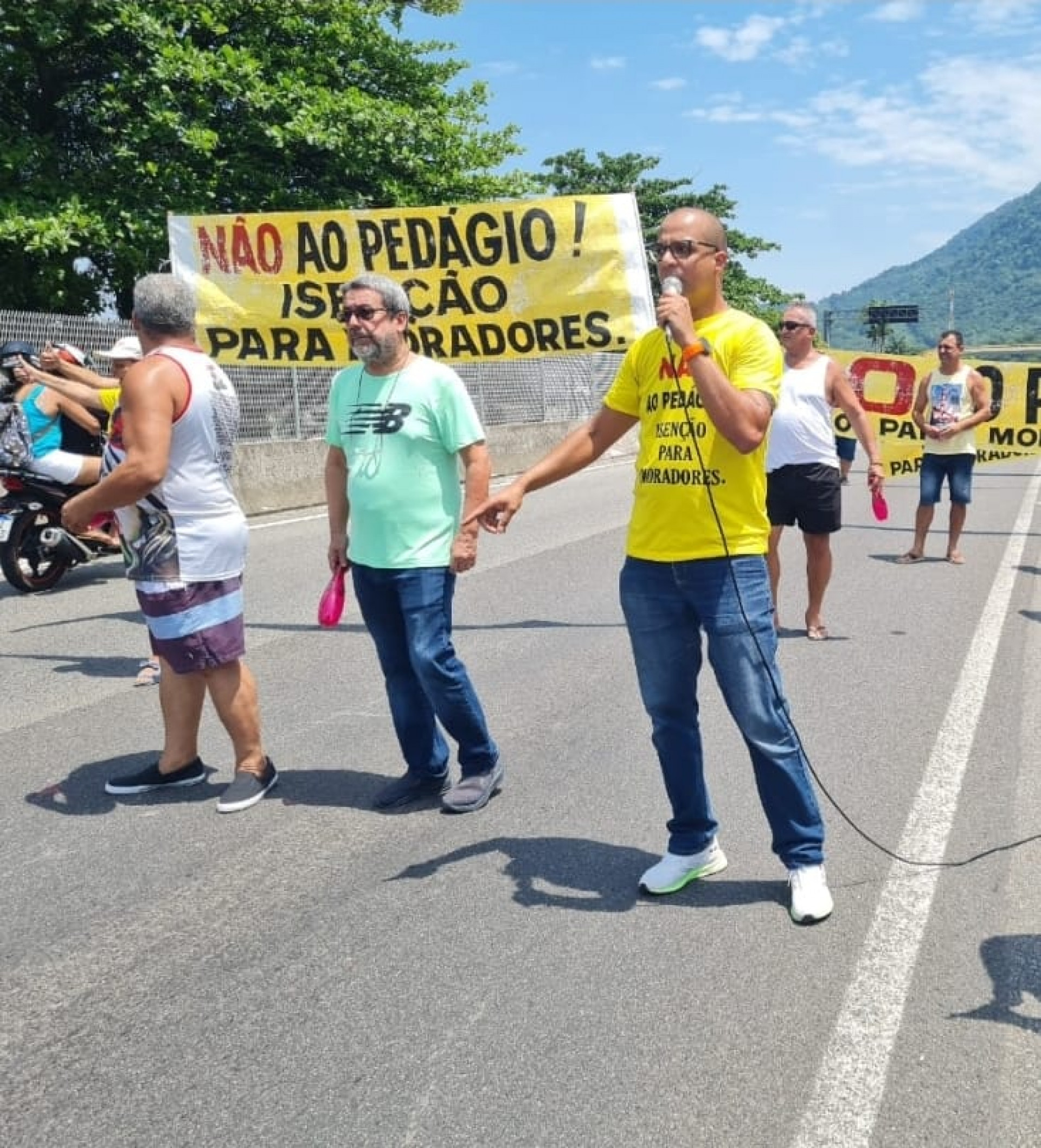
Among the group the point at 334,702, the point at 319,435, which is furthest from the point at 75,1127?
the point at 319,435

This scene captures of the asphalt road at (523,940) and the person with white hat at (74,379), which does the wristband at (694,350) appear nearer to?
the asphalt road at (523,940)

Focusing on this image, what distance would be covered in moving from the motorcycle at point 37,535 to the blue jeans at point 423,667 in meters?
5.17

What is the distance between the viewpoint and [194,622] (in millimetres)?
4094

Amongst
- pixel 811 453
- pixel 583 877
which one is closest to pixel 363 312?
pixel 583 877

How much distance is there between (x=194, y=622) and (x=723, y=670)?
6.29 feet

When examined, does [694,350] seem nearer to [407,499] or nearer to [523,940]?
[407,499]

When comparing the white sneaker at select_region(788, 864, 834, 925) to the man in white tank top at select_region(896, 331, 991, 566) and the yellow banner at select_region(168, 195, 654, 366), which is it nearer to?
the yellow banner at select_region(168, 195, 654, 366)

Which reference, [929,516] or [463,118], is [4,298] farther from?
[929,516]

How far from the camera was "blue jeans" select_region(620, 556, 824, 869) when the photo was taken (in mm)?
3195

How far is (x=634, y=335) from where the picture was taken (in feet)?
23.2

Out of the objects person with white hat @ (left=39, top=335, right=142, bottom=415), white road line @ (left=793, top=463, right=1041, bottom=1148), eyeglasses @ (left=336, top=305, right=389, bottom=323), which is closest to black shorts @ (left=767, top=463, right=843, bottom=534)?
white road line @ (left=793, top=463, right=1041, bottom=1148)

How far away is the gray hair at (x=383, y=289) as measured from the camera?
3.95 meters

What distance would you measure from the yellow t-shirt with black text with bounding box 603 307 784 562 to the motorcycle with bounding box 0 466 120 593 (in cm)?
636

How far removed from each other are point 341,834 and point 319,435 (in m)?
12.1
